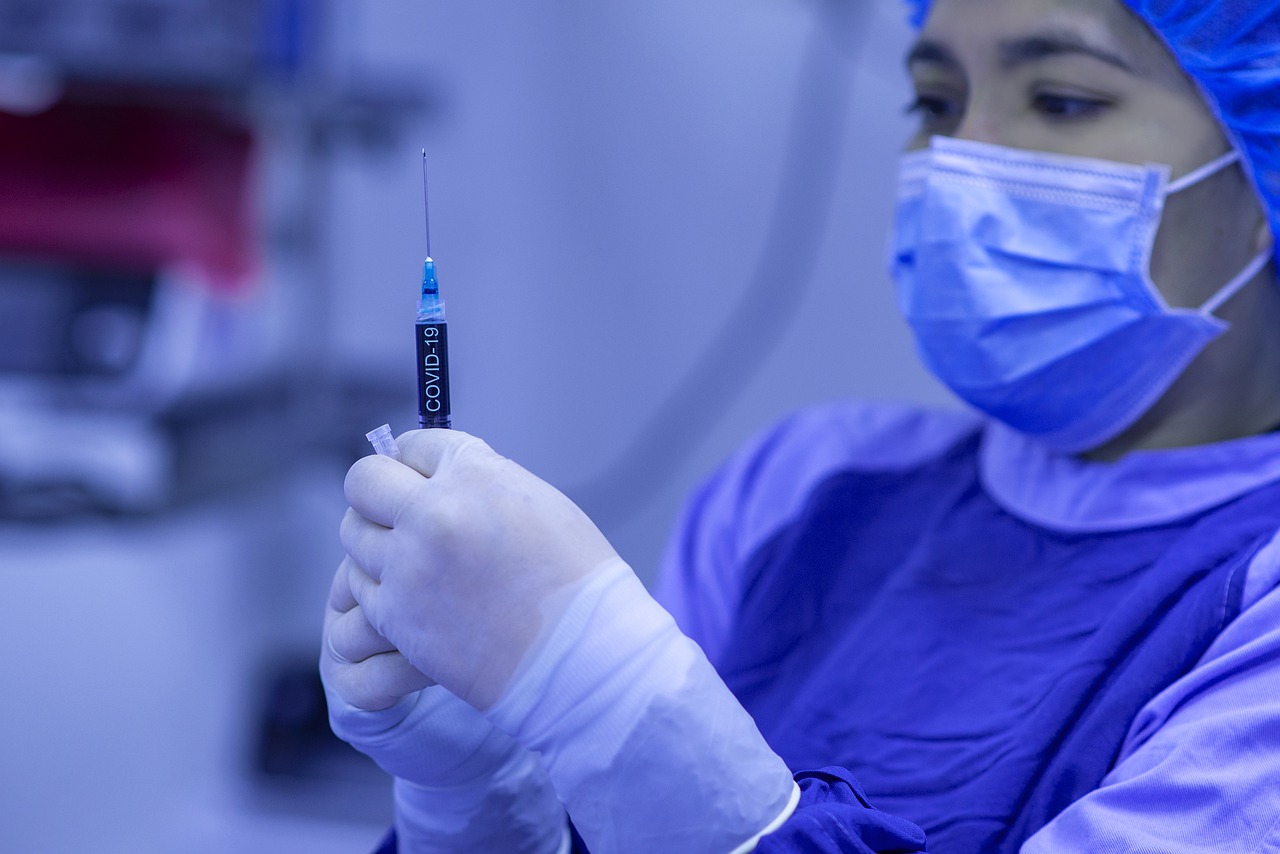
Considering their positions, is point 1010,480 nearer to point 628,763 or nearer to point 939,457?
point 939,457

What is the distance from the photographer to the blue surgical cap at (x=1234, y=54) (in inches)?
32.2

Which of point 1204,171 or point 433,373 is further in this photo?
point 1204,171

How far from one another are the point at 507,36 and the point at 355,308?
492mm

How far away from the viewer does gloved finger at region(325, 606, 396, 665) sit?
67 cm

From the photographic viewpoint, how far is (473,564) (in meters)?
0.61

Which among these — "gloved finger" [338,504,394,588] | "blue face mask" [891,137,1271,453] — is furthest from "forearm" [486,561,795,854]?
"blue face mask" [891,137,1271,453]

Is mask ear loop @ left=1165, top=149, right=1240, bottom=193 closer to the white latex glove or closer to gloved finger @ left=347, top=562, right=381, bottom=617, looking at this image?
the white latex glove

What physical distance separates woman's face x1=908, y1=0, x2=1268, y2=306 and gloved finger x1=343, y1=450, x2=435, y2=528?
514 mm

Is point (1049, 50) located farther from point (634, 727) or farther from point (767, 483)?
point (634, 727)

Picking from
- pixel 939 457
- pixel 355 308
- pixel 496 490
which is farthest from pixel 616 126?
pixel 496 490

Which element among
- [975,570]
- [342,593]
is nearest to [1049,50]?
[975,570]

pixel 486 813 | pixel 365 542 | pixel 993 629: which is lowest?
pixel 486 813

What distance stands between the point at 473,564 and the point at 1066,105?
0.56m

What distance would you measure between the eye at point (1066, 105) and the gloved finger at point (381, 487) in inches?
21.2
